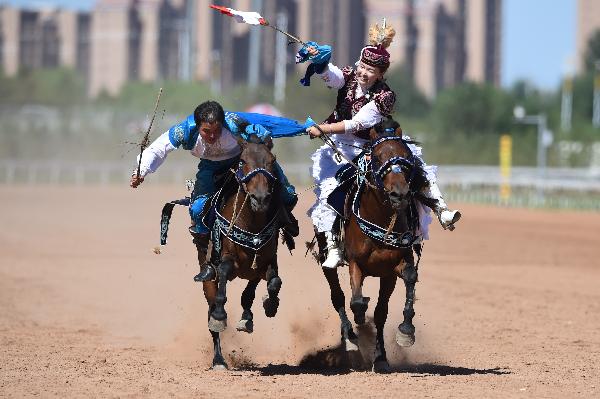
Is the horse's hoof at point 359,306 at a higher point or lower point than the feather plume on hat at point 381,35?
lower

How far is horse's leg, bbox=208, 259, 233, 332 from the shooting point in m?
11.0

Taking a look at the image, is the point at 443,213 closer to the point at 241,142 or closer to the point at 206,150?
the point at 241,142

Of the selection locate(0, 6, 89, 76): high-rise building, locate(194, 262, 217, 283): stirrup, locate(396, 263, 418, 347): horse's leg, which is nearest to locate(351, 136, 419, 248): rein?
locate(396, 263, 418, 347): horse's leg

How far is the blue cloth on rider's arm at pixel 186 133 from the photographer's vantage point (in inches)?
440

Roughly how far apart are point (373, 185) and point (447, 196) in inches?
1354

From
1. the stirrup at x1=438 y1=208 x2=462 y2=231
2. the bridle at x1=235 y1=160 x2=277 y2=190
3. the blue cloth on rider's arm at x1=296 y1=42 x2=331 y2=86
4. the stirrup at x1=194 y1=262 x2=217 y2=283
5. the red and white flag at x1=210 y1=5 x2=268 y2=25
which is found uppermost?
the red and white flag at x1=210 y1=5 x2=268 y2=25

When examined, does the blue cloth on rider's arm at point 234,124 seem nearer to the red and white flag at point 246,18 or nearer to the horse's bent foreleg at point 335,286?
the red and white flag at point 246,18

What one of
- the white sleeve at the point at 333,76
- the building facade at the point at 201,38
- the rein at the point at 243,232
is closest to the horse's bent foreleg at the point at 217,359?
the rein at the point at 243,232

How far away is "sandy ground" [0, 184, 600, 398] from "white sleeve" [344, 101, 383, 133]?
2078 mm

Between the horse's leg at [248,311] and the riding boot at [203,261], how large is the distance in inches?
18.1

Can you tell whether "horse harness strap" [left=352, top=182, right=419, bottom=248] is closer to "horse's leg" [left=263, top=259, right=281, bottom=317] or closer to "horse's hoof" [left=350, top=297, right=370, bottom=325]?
"horse's hoof" [left=350, top=297, right=370, bottom=325]

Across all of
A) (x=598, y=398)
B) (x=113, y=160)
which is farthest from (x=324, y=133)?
(x=113, y=160)

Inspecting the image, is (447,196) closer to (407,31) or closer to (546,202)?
(546,202)

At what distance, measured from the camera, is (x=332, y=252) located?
11648 millimetres
